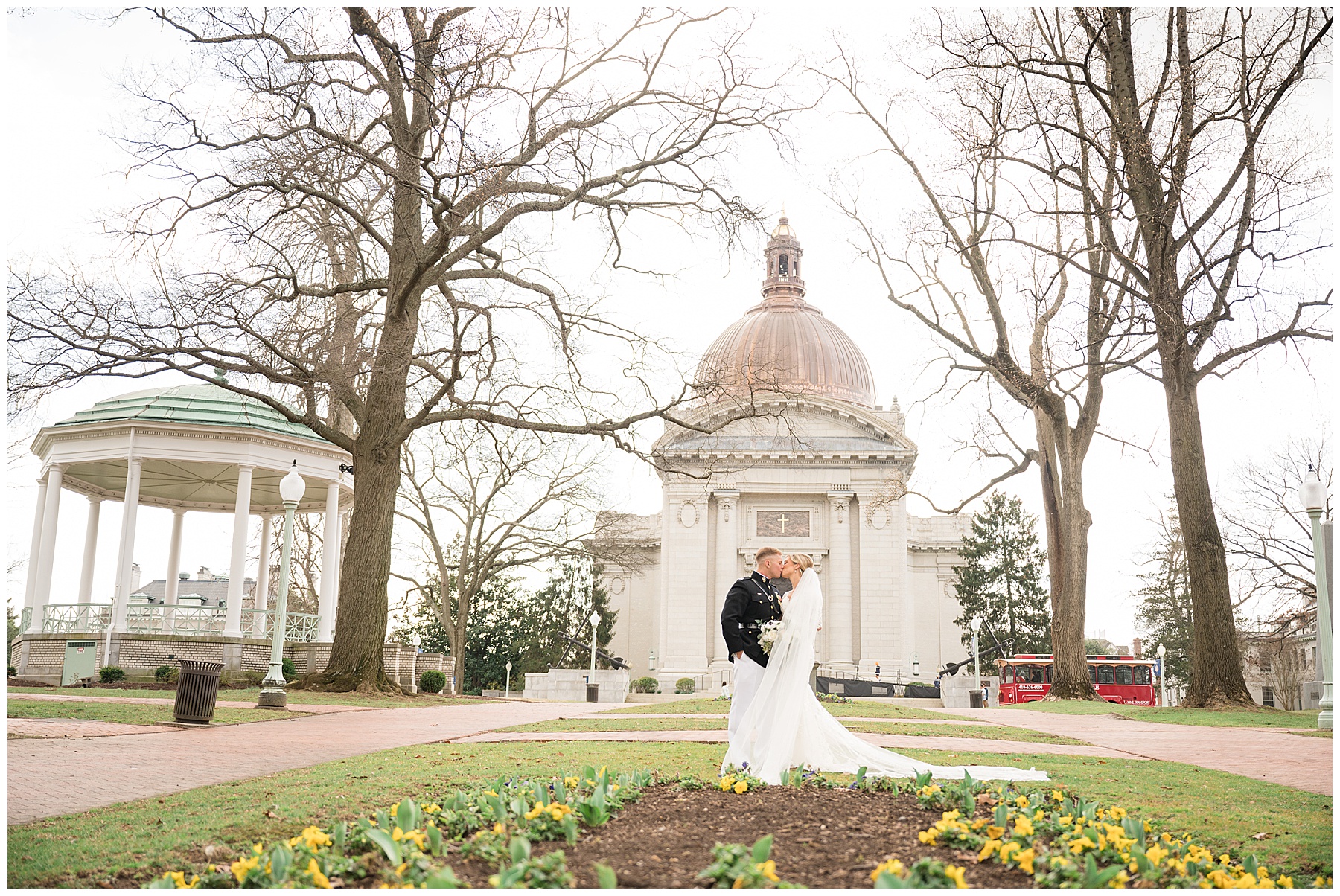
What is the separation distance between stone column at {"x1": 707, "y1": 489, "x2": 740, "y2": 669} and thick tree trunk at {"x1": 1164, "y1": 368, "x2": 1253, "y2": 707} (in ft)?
126

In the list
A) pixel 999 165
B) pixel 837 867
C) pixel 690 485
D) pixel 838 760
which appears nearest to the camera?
pixel 837 867

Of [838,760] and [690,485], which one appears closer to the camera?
[838,760]

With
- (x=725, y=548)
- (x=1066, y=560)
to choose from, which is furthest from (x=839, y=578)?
(x=1066, y=560)

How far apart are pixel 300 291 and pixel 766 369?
9.33 meters

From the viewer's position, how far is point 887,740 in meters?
13.3

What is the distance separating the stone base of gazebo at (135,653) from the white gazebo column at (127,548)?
0.58 m

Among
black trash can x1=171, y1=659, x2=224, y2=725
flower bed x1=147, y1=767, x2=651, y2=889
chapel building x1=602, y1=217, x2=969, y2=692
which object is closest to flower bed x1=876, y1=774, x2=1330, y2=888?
flower bed x1=147, y1=767, x2=651, y2=889

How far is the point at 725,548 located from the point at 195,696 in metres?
45.6

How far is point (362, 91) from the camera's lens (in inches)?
675

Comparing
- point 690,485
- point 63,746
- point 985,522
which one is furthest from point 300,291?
point 985,522

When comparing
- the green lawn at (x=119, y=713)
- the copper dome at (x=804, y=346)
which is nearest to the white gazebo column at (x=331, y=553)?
the green lawn at (x=119, y=713)

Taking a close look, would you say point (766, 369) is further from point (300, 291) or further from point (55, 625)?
point (55, 625)

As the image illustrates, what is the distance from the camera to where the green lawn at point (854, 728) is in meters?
14.6

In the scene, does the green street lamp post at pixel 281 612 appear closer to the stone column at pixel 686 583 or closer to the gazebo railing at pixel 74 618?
the gazebo railing at pixel 74 618
